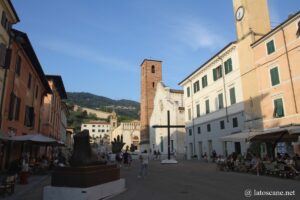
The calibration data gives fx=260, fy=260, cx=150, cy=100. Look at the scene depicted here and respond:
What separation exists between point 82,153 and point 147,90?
56.3 m

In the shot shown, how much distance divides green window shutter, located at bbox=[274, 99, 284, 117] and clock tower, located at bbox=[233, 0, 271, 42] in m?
7.75

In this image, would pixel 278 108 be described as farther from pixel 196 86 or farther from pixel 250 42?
pixel 196 86

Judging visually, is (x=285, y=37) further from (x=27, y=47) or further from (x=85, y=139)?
(x=27, y=47)

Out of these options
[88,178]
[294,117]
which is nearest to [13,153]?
[88,178]

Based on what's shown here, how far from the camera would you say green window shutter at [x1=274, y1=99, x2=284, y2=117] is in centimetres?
2171

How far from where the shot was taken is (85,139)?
9.95m

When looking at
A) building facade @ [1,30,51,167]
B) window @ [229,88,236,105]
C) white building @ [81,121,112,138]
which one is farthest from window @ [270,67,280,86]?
white building @ [81,121,112,138]

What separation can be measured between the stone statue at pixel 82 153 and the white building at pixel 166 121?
3707 cm

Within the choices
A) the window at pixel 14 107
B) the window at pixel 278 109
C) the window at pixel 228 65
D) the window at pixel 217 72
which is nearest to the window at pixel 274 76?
the window at pixel 278 109

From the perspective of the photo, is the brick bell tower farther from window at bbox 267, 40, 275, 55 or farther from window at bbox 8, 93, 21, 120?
window at bbox 8, 93, 21, 120

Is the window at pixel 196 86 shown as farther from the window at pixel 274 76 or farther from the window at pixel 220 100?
the window at pixel 274 76

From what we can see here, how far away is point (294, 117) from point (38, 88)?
24.0m

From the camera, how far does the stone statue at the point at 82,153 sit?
30.5 feet

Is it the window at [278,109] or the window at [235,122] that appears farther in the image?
the window at [235,122]
